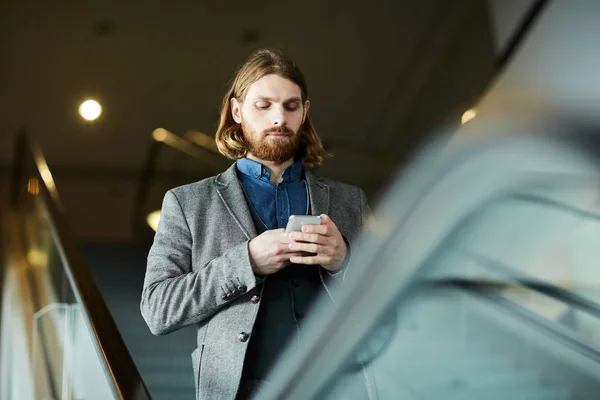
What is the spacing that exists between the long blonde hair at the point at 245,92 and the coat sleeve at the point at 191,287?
37 centimetres

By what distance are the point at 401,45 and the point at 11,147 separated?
457 cm

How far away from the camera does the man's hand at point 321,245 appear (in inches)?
76.3

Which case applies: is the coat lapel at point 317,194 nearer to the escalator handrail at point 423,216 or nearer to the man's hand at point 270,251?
the man's hand at point 270,251

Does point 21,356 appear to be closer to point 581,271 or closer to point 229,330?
point 229,330

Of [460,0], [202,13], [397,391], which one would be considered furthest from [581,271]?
[202,13]

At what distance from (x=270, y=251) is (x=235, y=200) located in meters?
0.27

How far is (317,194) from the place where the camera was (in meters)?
A: 2.23

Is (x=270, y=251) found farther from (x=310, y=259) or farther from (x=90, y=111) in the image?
(x=90, y=111)

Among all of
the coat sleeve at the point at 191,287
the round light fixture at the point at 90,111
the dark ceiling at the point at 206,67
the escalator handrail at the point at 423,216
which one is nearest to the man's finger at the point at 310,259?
the coat sleeve at the point at 191,287

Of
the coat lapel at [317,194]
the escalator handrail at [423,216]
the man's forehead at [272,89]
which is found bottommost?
the escalator handrail at [423,216]

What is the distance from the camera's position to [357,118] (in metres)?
9.67

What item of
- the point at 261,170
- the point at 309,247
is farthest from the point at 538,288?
the point at 309,247

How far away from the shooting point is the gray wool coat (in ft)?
6.56

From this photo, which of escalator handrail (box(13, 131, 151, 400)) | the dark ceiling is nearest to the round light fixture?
the dark ceiling
